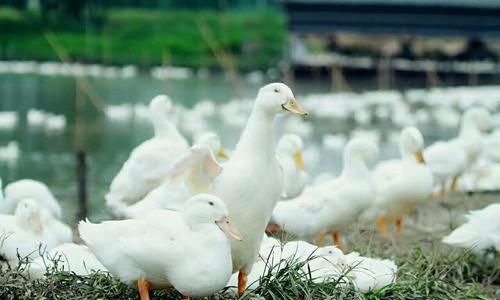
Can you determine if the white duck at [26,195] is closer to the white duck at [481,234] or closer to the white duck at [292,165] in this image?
the white duck at [292,165]

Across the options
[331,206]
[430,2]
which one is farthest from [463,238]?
[430,2]

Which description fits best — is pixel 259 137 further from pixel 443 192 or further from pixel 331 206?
pixel 443 192

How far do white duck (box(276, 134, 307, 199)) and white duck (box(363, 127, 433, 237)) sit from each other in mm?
816

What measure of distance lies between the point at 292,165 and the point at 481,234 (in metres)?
3.11

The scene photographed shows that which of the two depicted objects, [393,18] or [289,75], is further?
[393,18]

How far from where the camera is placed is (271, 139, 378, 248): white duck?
9516 mm

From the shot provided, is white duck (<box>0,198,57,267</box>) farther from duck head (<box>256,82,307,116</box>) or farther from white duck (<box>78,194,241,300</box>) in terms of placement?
duck head (<box>256,82,307,116</box>)

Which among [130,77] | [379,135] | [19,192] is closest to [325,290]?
[19,192]

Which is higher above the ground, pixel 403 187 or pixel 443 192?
pixel 403 187

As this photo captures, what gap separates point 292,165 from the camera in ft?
36.7

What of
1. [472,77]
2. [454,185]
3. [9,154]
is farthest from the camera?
[472,77]

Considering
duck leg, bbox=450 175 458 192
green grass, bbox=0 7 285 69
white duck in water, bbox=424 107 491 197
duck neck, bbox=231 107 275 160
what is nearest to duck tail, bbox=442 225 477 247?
duck neck, bbox=231 107 275 160

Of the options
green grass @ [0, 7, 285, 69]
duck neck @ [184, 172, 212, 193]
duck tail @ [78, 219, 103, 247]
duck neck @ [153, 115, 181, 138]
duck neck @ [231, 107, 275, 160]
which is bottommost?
green grass @ [0, 7, 285, 69]

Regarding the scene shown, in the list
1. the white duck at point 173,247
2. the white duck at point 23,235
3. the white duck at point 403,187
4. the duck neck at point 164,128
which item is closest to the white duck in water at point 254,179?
the white duck at point 173,247
